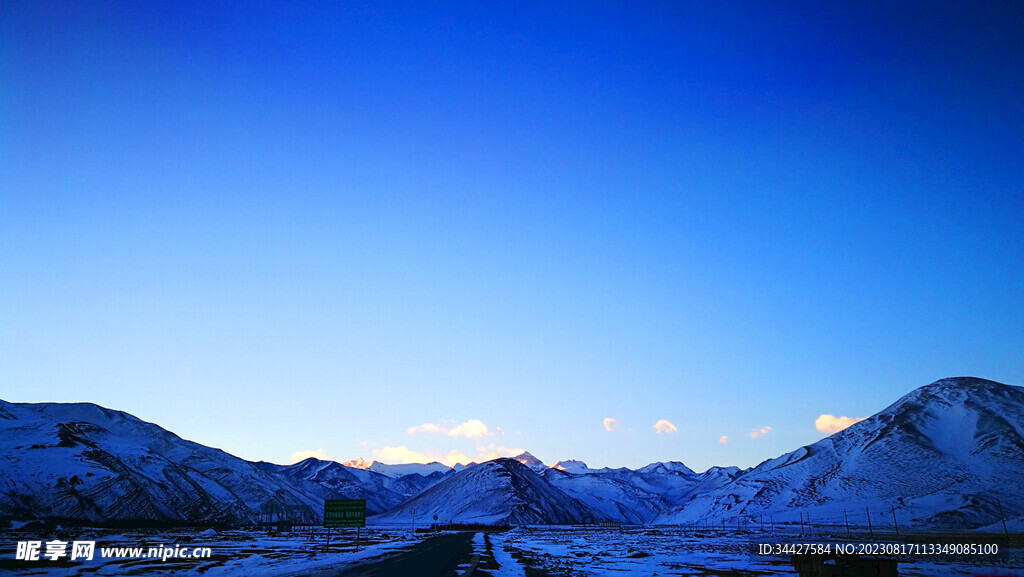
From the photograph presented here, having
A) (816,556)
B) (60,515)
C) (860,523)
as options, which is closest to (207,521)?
(60,515)

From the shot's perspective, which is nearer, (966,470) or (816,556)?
(816,556)

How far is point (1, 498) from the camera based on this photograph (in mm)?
150875

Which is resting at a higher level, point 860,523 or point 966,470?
point 966,470

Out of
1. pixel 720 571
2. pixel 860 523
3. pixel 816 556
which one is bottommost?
pixel 860 523

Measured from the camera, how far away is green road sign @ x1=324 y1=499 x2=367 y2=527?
188 ft

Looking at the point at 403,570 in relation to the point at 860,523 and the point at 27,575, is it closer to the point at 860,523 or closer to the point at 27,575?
the point at 27,575

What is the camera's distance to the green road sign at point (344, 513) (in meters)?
57.2

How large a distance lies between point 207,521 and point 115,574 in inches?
7281

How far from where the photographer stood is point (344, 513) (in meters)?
57.7

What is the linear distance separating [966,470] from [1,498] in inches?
10494

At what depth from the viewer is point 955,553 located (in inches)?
2303

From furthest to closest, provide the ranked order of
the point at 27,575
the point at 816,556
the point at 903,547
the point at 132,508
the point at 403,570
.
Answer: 1. the point at 132,508
2. the point at 903,547
3. the point at 403,570
4. the point at 27,575
5. the point at 816,556

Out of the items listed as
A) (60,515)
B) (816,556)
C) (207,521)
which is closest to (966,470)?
(816,556)

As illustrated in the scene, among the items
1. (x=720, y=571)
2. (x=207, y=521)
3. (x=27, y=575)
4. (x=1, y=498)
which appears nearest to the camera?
(x=27, y=575)
